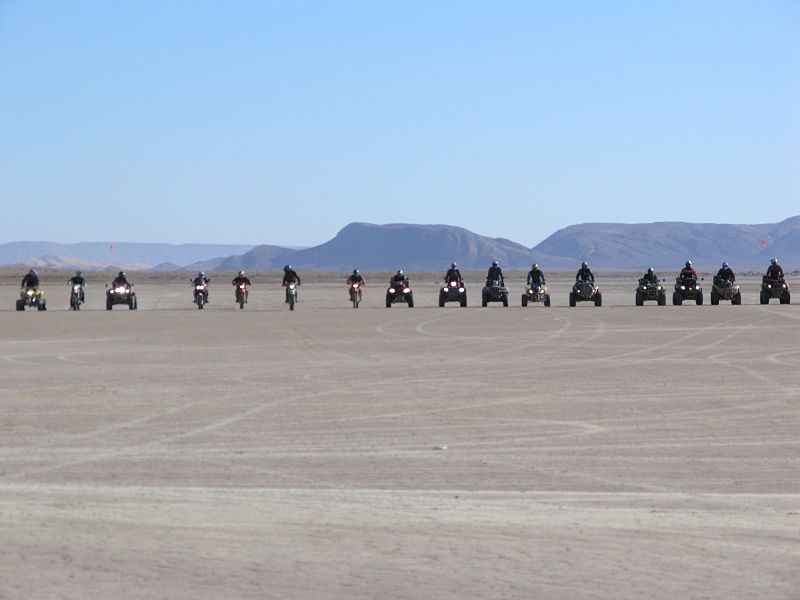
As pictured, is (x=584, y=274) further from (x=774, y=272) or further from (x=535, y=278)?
(x=774, y=272)

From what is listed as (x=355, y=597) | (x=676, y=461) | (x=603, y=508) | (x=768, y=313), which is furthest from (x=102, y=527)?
(x=768, y=313)

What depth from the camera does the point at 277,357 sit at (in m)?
20.6

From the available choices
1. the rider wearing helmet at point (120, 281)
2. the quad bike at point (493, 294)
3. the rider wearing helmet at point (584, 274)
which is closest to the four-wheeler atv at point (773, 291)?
the rider wearing helmet at point (584, 274)

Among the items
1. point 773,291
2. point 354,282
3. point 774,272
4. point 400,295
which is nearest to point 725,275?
point 774,272

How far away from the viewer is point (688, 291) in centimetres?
4334

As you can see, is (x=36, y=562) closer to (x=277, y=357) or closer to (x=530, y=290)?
(x=277, y=357)

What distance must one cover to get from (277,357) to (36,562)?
14.2m

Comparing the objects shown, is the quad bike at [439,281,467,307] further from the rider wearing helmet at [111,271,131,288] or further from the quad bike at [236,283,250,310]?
the rider wearing helmet at [111,271,131,288]

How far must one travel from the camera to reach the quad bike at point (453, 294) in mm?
43656

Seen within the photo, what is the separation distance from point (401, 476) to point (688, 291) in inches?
1385

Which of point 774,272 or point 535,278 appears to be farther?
point 774,272

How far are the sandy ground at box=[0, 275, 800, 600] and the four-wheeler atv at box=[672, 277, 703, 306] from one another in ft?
75.1

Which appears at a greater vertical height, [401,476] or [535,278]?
[535,278]

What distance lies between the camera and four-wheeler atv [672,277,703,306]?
43.1 metres
